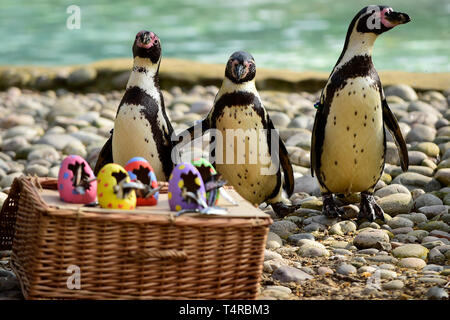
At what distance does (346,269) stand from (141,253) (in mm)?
1110

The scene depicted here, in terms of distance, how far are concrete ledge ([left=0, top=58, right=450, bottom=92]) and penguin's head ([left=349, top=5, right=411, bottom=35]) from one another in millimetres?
4895

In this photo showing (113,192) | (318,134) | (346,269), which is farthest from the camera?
(318,134)

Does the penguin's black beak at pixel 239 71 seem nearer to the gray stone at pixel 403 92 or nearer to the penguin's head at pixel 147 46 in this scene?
the penguin's head at pixel 147 46

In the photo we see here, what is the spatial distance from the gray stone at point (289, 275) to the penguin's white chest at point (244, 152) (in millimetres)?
877

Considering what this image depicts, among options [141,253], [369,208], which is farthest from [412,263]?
[141,253]

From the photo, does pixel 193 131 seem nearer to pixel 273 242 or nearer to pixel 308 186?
pixel 273 242

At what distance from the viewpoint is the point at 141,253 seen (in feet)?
8.23

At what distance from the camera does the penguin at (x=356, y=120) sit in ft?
12.8

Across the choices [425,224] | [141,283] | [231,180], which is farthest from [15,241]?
[425,224]

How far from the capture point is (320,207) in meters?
4.38

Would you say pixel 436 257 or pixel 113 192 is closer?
pixel 113 192

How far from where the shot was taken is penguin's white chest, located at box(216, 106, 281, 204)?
387 cm

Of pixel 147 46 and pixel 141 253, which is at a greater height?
pixel 147 46
